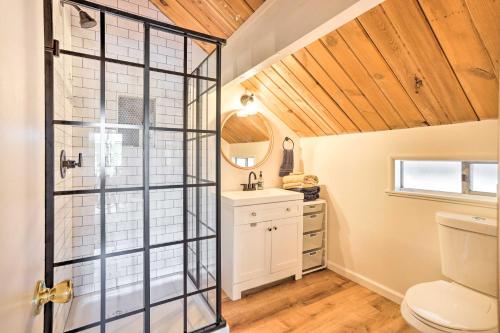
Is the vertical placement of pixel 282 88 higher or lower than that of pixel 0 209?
higher

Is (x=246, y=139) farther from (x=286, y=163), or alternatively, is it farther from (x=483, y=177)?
(x=483, y=177)

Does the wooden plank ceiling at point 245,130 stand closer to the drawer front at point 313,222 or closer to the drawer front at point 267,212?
the drawer front at point 267,212

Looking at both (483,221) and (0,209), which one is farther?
(483,221)

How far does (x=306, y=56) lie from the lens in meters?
1.93

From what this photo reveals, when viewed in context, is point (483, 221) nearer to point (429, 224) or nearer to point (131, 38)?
point (429, 224)

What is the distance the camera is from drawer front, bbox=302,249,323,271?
2.78 m

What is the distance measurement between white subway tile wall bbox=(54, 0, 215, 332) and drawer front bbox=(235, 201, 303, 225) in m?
0.51

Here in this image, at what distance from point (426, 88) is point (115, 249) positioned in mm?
2348

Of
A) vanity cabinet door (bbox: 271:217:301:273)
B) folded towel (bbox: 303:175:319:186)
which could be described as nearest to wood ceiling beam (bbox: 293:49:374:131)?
folded towel (bbox: 303:175:319:186)

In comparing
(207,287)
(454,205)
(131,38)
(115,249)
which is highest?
(131,38)

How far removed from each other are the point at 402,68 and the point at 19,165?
1990mm

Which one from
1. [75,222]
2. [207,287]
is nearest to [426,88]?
[207,287]

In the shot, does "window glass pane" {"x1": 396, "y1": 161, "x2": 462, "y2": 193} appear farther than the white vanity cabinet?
No

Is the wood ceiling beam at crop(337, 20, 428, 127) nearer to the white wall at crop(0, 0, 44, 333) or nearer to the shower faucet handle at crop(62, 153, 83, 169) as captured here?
the white wall at crop(0, 0, 44, 333)
